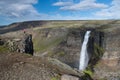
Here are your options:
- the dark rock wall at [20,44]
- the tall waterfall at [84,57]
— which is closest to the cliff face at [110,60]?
the tall waterfall at [84,57]

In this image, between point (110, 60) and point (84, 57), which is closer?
point (110, 60)

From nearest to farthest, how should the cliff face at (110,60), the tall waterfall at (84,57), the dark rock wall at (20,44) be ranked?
the dark rock wall at (20,44), the cliff face at (110,60), the tall waterfall at (84,57)

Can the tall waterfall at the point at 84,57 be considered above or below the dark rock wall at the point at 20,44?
below

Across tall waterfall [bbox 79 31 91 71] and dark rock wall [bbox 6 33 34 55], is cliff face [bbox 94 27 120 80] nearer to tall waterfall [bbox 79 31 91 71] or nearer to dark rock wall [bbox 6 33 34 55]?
tall waterfall [bbox 79 31 91 71]

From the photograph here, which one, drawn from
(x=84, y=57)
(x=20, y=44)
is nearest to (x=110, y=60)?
(x=84, y=57)

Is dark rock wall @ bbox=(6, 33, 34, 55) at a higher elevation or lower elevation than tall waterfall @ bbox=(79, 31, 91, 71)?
higher

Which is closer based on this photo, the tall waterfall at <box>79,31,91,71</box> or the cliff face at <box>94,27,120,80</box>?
the cliff face at <box>94,27,120,80</box>

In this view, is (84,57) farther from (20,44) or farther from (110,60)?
(20,44)

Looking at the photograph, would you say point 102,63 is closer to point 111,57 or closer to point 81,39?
point 111,57

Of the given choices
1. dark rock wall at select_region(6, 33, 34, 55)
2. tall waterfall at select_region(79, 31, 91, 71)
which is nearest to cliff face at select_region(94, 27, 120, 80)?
tall waterfall at select_region(79, 31, 91, 71)

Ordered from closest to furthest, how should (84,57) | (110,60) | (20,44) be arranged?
(20,44) < (110,60) < (84,57)

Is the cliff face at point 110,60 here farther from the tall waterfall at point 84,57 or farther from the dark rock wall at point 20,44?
the dark rock wall at point 20,44

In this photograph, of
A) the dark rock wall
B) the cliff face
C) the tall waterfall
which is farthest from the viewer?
the tall waterfall

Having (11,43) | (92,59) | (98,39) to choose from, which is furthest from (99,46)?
(11,43)
